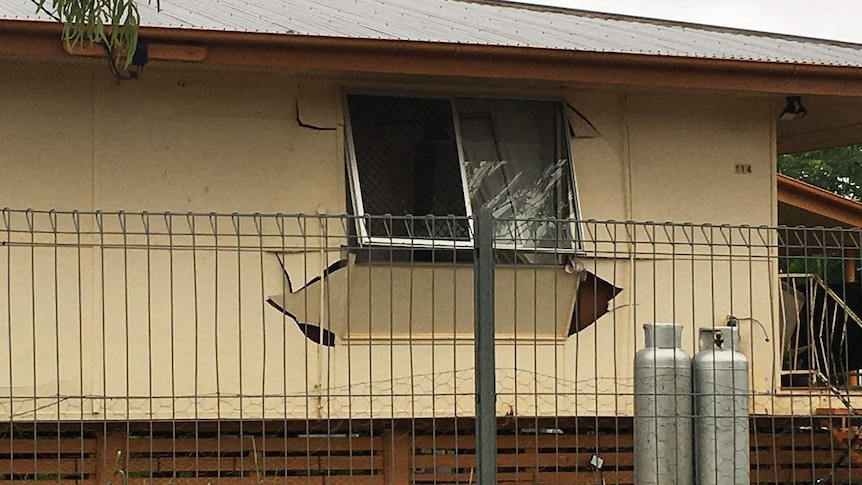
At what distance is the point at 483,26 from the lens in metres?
10.5

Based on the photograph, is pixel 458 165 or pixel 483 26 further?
pixel 483 26

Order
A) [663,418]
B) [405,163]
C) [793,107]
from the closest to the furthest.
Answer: [663,418], [405,163], [793,107]

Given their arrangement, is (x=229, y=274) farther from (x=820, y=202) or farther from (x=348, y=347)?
(x=820, y=202)

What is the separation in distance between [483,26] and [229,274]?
304 centimetres

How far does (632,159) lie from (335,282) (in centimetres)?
217

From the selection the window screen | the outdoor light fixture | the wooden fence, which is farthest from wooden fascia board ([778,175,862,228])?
the window screen

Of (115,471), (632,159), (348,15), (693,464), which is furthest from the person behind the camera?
(348,15)

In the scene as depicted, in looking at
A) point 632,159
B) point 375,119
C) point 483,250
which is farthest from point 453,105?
point 483,250

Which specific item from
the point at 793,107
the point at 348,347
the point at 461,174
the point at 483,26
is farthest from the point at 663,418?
the point at 483,26

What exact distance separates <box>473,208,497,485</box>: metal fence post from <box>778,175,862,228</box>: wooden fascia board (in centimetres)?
797

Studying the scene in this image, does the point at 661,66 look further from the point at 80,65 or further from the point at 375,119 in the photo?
the point at 80,65

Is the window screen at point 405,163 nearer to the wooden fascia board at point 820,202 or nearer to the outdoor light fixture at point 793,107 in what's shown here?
the outdoor light fixture at point 793,107

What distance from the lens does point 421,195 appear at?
29.3 feet

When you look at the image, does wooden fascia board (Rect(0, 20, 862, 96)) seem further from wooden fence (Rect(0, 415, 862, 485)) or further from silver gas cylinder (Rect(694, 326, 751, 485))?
wooden fence (Rect(0, 415, 862, 485))
